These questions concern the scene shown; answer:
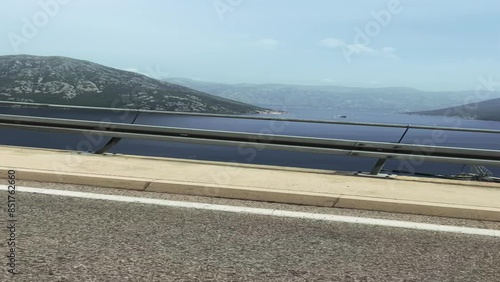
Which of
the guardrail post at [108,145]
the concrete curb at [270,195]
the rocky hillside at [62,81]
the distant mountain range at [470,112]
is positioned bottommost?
the rocky hillside at [62,81]

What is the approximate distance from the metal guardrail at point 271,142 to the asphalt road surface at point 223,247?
6.34 feet

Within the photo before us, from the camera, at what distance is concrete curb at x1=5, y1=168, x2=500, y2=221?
557cm

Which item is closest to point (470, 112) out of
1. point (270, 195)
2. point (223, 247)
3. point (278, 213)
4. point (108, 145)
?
point (108, 145)

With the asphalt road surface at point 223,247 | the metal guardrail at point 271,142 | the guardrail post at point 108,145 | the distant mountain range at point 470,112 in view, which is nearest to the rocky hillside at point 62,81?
the distant mountain range at point 470,112

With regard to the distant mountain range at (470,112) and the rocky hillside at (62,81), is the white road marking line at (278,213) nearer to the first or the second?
the distant mountain range at (470,112)

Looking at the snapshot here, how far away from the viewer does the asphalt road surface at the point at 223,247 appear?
3723 mm

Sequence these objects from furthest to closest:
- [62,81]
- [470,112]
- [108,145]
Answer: [62,81] → [470,112] → [108,145]

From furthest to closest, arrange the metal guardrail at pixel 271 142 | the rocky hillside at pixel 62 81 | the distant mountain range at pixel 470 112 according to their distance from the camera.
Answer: the rocky hillside at pixel 62 81, the distant mountain range at pixel 470 112, the metal guardrail at pixel 271 142

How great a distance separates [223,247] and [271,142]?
12.6 ft

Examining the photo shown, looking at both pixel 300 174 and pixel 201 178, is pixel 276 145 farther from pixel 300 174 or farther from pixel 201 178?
pixel 201 178

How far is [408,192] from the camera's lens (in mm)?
6379

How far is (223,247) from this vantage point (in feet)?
14.2

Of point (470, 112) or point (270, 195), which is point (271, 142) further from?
point (470, 112)

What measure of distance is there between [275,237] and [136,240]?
1428mm
